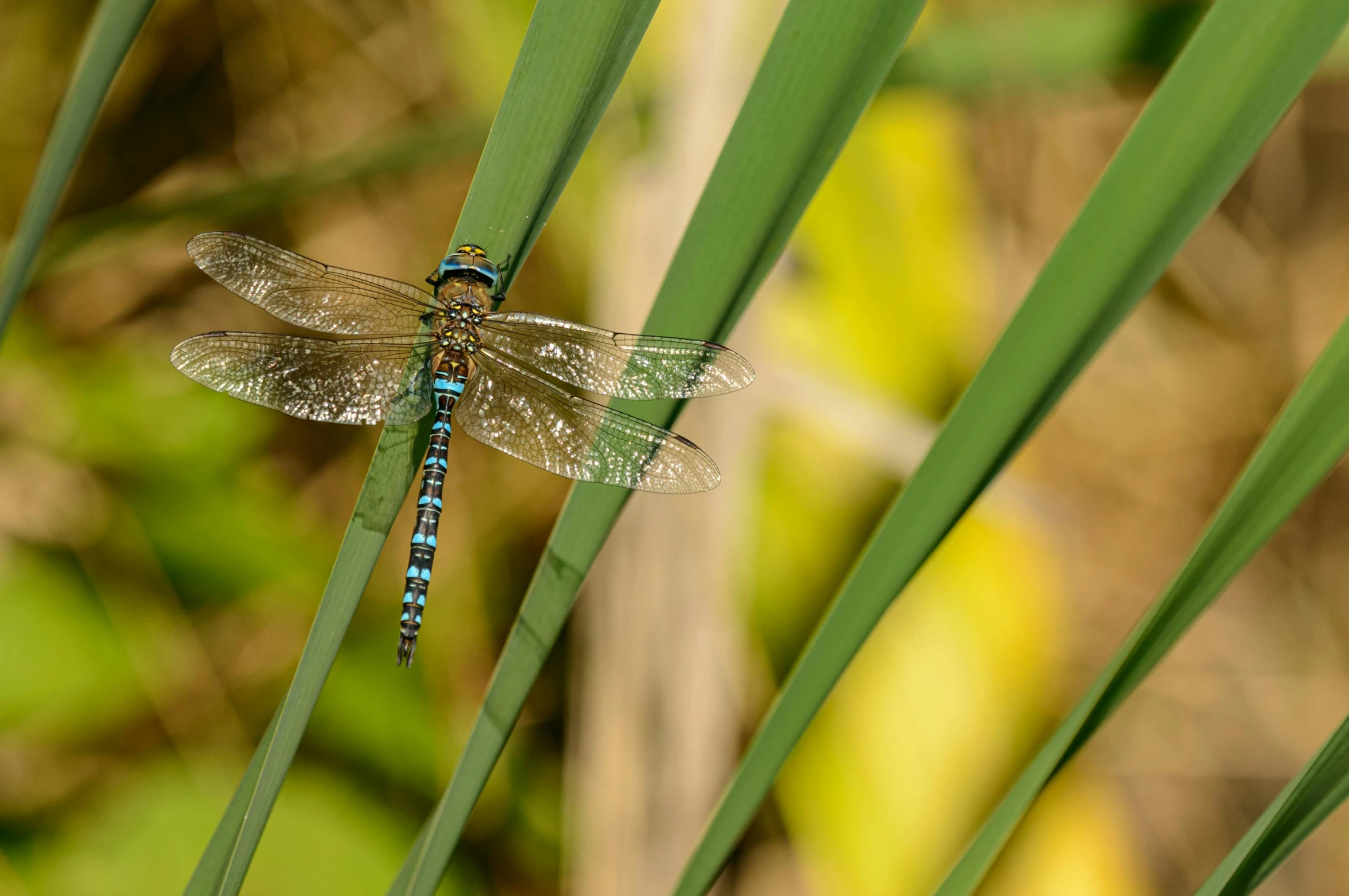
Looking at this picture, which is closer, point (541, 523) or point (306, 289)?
point (306, 289)

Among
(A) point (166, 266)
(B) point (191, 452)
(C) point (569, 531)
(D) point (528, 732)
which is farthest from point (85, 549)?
(C) point (569, 531)

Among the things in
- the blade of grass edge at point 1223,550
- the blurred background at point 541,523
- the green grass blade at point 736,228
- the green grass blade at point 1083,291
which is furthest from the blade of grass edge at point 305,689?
the blurred background at point 541,523

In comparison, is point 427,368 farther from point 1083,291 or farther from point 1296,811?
point 1296,811

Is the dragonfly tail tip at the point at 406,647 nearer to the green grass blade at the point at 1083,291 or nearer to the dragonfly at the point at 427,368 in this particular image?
the dragonfly at the point at 427,368

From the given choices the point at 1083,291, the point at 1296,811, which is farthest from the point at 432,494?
the point at 1296,811

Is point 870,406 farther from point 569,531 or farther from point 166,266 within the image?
point 166,266
